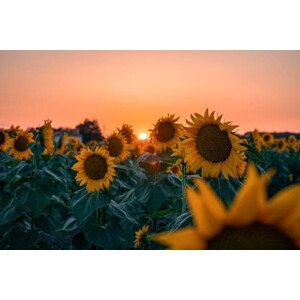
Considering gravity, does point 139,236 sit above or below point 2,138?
below

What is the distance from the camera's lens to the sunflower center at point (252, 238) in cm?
66

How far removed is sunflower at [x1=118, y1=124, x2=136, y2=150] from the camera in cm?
364

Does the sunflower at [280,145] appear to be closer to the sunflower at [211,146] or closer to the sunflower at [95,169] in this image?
the sunflower at [95,169]

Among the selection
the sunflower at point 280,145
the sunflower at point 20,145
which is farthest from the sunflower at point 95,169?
the sunflower at point 280,145

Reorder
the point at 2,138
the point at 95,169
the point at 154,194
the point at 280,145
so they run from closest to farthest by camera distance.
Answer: the point at 95,169 → the point at 154,194 → the point at 2,138 → the point at 280,145

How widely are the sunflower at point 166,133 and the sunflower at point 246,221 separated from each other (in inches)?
97.1

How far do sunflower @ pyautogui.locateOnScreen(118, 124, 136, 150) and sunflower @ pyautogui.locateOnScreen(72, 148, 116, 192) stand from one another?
840mm

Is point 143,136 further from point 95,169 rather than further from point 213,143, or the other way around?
point 213,143

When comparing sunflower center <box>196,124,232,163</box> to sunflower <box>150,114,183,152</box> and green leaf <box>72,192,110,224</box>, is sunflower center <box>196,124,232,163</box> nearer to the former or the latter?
green leaf <box>72,192,110,224</box>

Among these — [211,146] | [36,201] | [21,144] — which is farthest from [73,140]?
[211,146]

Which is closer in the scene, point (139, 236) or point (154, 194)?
point (154, 194)

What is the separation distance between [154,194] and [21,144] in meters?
1.40

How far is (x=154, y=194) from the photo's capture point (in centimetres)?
295
